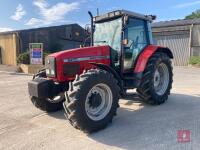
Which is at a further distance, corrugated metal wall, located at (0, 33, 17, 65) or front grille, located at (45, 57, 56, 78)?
corrugated metal wall, located at (0, 33, 17, 65)

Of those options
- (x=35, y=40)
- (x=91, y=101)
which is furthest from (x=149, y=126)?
(x=35, y=40)

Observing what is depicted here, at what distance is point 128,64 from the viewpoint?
6277 millimetres

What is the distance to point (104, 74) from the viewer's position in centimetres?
482

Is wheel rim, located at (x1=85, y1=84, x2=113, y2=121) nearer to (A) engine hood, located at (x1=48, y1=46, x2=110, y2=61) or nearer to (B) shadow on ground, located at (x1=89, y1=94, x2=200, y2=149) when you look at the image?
(B) shadow on ground, located at (x1=89, y1=94, x2=200, y2=149)

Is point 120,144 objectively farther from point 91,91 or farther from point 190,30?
point 190,30

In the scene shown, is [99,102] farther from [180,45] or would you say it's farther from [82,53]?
[180,45]

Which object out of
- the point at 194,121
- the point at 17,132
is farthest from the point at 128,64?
the point at 17,132

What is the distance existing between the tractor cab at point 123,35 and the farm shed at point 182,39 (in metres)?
15.8

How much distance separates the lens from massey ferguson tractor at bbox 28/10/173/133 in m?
4.56

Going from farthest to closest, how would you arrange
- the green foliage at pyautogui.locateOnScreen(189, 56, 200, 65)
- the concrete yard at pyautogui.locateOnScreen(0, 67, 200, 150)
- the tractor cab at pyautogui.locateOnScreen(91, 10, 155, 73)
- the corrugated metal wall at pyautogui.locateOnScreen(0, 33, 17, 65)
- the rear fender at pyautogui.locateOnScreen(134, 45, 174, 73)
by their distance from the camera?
1. the corrugated metal wall at pyautogui.locateOnScreen(0, 33, 17, 65)
2. the green foliage at pyautogui.locateOnScreen(189, 56, 200, 65)
3. the rear fender at pyautogui.locateOnScreen(134, 45, 174, 73)
4. the tractor cab at pyautogui.locateOnScreen(91, 10, 155, 73)
5. the concrete yard at pyautogui.locateOnScreen(0, 67, 200, 150)

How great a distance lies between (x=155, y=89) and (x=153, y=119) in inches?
59.6

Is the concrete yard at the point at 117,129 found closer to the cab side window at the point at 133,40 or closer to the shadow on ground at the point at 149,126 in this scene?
the shadow on ground at the point at 149,126

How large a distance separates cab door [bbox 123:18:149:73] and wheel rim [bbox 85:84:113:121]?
1324 mm

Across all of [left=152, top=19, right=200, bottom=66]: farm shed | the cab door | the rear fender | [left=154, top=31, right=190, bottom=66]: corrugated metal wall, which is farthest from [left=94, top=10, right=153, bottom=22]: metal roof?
[left=154, top=31, right=190, bottom=66]: corrugated metal wall
